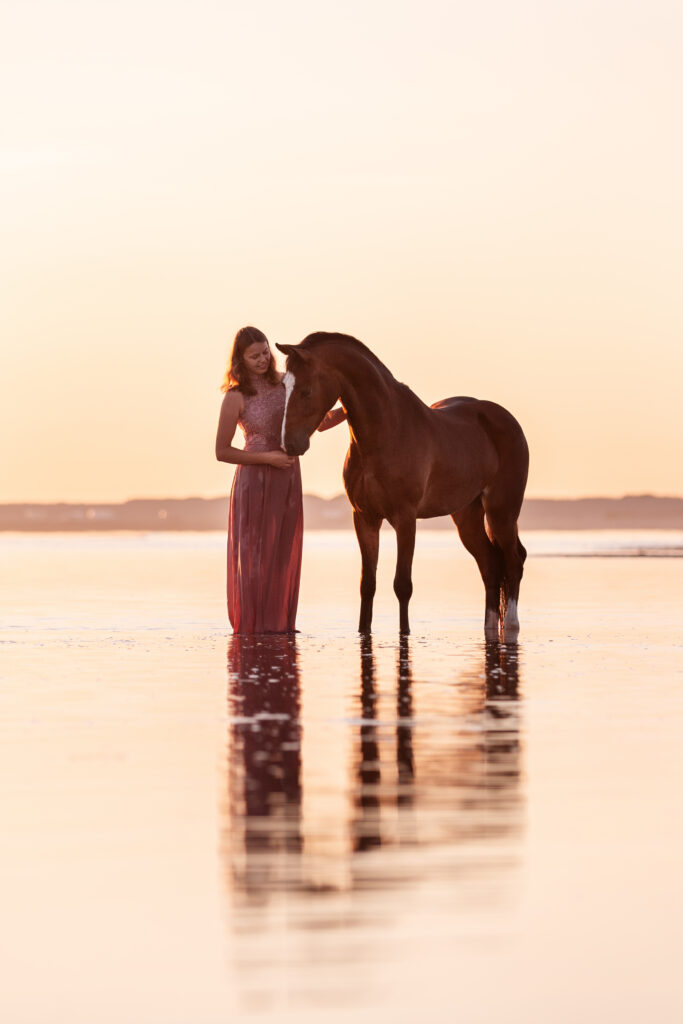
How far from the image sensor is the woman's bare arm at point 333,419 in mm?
12680

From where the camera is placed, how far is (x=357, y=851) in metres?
4.66

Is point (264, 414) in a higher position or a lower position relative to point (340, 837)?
higher

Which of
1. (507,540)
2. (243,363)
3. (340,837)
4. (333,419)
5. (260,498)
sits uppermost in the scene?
(243,363)

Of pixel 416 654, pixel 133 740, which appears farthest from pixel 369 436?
pixel 133 740

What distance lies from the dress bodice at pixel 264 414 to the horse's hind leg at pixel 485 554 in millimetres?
1898

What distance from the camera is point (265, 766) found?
6227mm

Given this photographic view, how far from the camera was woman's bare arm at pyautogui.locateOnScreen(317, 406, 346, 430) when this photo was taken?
499 inches

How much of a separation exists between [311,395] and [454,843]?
24.7ft

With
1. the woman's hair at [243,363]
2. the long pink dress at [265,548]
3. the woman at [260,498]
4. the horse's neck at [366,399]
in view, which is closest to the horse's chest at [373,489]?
the horse's neck at [366,399]

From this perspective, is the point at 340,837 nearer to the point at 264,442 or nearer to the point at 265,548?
the point at 264,442

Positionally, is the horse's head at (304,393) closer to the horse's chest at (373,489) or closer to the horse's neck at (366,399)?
the horse's neck at (366,399)

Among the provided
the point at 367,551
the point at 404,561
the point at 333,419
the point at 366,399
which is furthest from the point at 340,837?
the point at 333,419

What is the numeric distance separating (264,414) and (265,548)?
103 cm

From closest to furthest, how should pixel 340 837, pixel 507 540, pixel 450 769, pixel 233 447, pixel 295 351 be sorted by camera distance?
pixel 340 837 < pixel 450 769 < pixel 295 351 < pixel 233 447 < pixel 507 540
